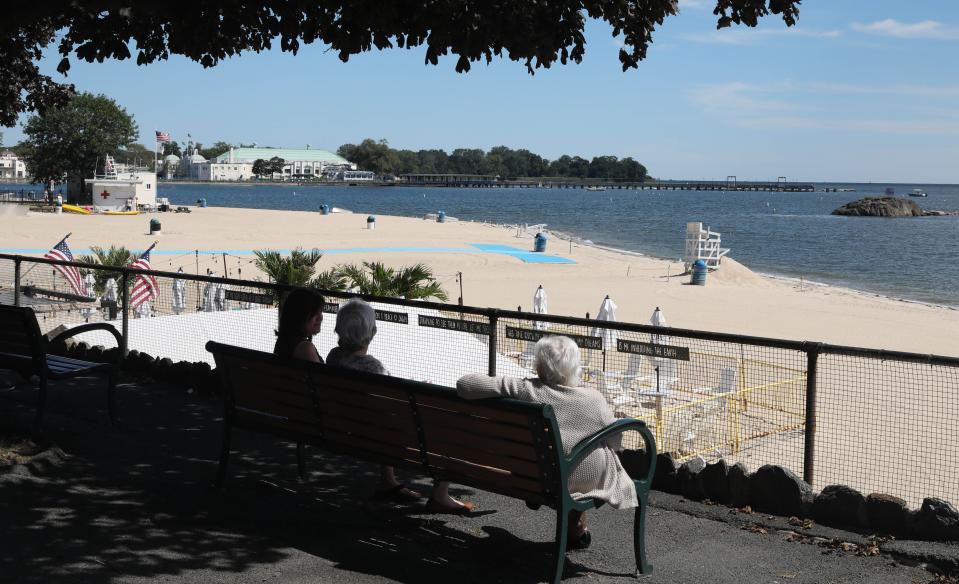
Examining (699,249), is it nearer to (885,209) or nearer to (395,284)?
(395,284)

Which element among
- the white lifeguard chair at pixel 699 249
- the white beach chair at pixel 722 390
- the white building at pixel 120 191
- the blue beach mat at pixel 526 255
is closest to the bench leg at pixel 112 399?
the white beach chair at pixel 722 390

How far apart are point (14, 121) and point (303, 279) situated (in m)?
6.42

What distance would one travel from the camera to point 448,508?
586cm

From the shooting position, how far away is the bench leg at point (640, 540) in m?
5.02

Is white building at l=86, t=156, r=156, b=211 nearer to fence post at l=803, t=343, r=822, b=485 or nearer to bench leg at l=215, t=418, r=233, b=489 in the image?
bench leg at l=215, t=418, r=233, b=489

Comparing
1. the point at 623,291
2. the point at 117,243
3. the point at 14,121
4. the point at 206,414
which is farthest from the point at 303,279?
the point at 117,243

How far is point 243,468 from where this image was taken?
6754 mm

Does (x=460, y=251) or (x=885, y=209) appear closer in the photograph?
(x=460, y=251)

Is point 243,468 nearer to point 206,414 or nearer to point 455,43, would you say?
point 206,414

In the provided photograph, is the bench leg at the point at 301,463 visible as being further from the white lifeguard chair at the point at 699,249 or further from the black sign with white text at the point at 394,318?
the white lifeguard chair at the point at 699,249

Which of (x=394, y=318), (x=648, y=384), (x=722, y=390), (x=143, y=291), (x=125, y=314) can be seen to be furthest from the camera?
(x=143, y=291)

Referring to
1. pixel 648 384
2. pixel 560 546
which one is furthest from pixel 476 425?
pixel 648 384

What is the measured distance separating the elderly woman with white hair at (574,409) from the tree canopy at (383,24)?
277 centimetres

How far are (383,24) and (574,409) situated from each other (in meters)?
3.31
